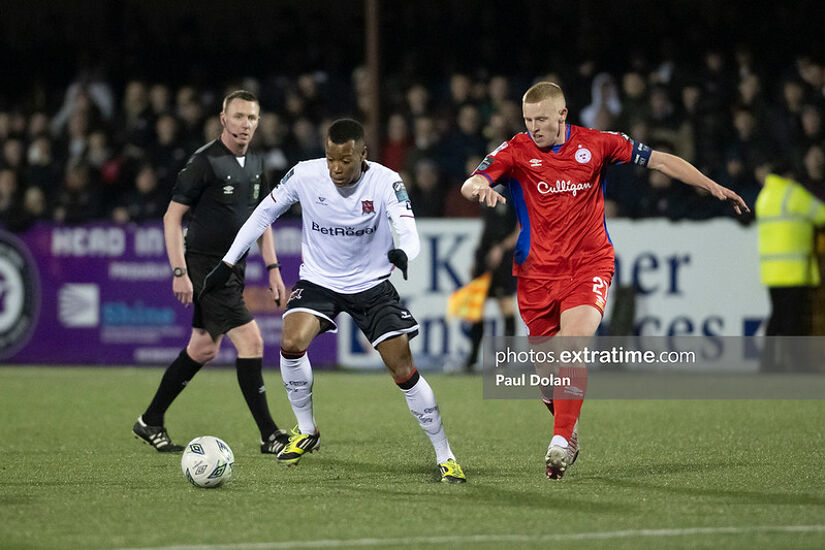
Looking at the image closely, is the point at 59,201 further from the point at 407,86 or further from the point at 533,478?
the point at 533,478

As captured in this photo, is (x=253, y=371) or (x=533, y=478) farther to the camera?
(x=253, y=371)

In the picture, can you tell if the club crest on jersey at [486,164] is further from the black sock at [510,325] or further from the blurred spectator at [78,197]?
the blurred spectator at [78,197]

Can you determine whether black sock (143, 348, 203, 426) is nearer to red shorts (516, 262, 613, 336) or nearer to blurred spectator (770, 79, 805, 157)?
red shorts (516, 262, 613, 336)

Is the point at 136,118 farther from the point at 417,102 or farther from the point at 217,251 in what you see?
the point at 217,251

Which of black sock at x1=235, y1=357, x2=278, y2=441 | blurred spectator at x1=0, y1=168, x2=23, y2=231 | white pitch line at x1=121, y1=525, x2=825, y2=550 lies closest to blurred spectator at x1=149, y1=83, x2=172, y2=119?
blurred spectator at x1=0, y1=168, x2=23, y2=231

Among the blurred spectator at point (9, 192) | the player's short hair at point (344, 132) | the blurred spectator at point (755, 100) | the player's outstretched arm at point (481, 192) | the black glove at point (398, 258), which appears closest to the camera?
the black glove at point (398, 258)

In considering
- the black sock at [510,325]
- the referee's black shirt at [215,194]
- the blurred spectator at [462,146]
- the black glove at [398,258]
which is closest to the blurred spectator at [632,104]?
the blurred spectator at [462,146]

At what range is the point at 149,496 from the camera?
653cm

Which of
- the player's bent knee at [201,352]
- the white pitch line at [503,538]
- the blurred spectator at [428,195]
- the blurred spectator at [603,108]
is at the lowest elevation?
the white pitch line at [503,538]

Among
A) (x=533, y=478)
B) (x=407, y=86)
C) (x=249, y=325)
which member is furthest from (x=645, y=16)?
(x=533, y=478)

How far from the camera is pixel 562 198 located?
745 centimetres

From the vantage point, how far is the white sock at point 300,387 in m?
7.62

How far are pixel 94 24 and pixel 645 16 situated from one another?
8.62 m

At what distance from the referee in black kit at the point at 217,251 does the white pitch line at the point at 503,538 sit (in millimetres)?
3163
